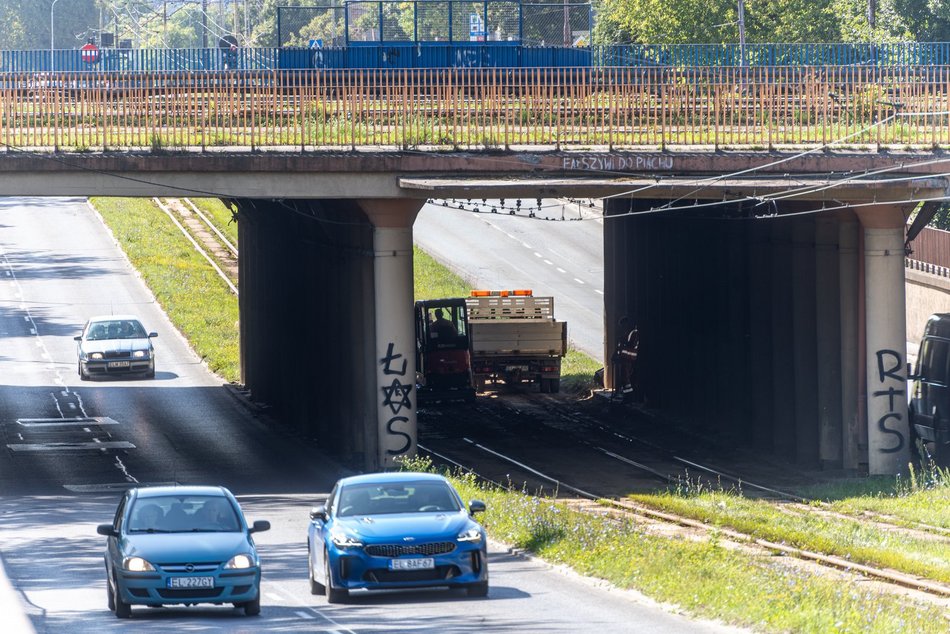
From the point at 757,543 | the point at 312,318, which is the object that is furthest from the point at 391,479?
the point at 312,318

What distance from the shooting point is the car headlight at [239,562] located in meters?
15.7

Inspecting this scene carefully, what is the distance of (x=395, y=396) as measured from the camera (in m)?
30.7

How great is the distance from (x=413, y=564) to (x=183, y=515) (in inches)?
101

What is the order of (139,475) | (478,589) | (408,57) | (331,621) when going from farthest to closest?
(408,57)
(139,475)
(478,589)
(331,621)

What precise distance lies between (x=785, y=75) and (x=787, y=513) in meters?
9.62

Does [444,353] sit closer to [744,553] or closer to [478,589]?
[744,553]

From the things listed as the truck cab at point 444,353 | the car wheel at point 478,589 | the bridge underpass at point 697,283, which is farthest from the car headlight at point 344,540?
the truck cab at point 444,353

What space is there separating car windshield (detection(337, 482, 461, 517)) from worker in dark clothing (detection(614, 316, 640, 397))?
26532 mm

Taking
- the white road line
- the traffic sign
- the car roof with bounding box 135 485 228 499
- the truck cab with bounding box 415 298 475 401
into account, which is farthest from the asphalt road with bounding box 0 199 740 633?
the traffic sign

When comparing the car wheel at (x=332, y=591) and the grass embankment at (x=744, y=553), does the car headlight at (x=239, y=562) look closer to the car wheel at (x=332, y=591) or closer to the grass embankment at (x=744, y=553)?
the car wheel at (x=332, y=591)

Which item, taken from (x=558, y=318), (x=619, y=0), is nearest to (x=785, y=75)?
(x=558, y=318)

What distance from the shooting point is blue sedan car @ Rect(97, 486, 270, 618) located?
15.6m

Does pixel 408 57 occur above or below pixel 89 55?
above

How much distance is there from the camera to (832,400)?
32.3m
